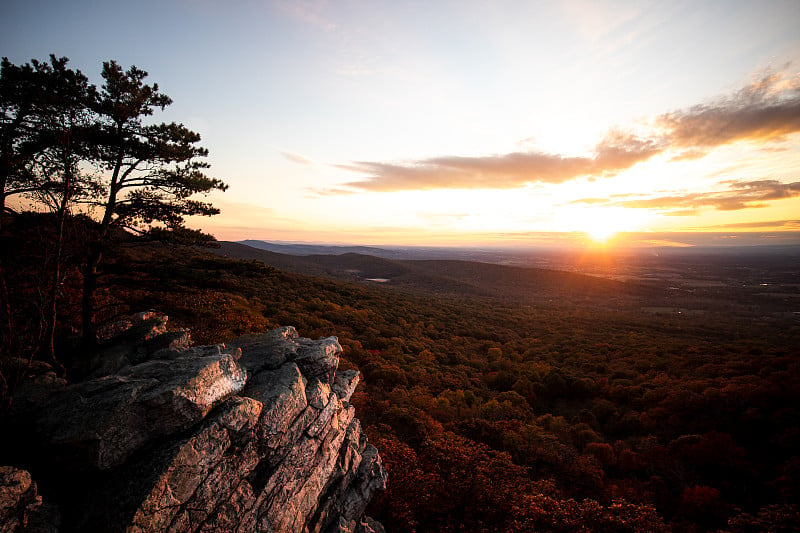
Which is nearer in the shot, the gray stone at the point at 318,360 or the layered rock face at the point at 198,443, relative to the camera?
the layered rock face at the point at 198,443

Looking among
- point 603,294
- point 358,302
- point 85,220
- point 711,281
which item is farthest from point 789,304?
point 85,220

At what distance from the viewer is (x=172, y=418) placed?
596cm

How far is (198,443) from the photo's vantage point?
19.7 ft

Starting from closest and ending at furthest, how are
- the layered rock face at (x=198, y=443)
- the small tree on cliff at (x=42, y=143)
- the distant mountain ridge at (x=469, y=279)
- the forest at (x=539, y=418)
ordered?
1. the layered rock face at (x=198, y=443)
2. the small tree on cliff at (x=42, y=143)
3. the forest at (x=539, y=418)
4. the distant mountain ridge at (x=469, y=279)

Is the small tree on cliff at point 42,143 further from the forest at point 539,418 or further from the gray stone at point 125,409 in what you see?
the gray stone at point 125,409

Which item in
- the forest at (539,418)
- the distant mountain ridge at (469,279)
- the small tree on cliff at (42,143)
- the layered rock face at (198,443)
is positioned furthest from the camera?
the distant mountain ridge at (469,279)

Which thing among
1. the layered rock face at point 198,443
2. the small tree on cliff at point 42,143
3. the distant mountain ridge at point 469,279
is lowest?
the distant mountain ridge at point 469,279

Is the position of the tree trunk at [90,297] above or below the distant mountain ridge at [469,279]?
above

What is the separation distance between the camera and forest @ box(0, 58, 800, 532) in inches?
345

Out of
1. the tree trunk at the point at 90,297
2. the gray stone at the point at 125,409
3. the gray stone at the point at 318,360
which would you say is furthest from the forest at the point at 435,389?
the gray stone at the point at 318,360

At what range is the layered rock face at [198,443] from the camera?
528 cm

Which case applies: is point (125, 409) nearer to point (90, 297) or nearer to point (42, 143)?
point (90, 297)

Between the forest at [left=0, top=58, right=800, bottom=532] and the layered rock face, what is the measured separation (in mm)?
2100

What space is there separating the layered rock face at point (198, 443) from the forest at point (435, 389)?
210 cm
